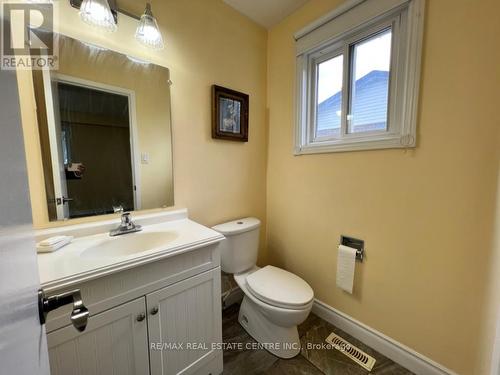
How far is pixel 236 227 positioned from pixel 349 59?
4.63 feet

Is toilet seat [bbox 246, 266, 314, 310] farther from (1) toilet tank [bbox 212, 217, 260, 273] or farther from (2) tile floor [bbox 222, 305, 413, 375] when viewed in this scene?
(2) tile floor [bbox 222, 305, 413, 375]

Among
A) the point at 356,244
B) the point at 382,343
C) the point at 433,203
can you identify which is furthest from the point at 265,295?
the point at 433,203

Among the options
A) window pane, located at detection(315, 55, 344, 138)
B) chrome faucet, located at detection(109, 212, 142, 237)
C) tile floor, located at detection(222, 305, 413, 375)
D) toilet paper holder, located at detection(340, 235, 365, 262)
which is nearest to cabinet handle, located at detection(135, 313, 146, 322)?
chrome faucet, located at detection(109, 212, 142, 237)

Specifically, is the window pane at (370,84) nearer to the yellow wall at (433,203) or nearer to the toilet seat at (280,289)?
the yellow wall at (433,203)

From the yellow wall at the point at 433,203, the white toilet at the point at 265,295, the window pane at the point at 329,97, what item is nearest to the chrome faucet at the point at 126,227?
the white toilet at the point at 265,295

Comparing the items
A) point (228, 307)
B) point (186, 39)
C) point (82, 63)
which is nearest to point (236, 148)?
point (186, 39)

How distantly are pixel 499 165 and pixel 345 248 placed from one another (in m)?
0.85

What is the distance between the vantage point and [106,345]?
835 millimetres

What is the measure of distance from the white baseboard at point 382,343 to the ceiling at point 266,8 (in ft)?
7.42

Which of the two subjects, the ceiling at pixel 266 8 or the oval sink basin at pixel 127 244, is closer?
the oval sink basin at pixel 127 244

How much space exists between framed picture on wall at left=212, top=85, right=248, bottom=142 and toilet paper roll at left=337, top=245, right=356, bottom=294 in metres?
1.12

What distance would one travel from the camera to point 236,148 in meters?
1.74

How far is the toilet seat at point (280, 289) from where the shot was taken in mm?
1240

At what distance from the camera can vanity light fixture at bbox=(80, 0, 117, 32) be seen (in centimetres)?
99
